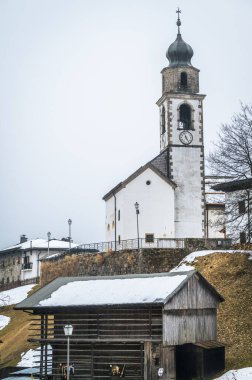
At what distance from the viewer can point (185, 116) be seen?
7169 centimetres

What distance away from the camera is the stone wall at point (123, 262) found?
2267 inches

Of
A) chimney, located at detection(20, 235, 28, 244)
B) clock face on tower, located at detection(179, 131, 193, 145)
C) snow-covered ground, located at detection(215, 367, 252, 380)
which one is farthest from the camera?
chimney, located at detection(20, 235, 28, 244)

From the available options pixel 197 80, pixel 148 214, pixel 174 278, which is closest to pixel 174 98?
pixel 197 80

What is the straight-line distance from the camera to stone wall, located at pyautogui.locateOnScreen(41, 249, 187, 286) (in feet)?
189

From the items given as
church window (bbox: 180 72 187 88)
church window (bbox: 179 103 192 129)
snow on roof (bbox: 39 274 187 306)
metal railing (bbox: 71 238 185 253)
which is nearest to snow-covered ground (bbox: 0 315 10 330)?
metal railing (bbox: 71 238 185 253)

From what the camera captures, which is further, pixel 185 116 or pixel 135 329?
pixel 185 116

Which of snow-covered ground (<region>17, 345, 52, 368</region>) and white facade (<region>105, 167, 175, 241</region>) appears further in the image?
white facade (<region>105, 167, 175, 241</region>)

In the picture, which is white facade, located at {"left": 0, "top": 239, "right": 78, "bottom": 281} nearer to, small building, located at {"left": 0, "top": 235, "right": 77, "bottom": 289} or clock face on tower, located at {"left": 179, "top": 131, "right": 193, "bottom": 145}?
small building, located at {"left": 0, "top": 235, "right": 77, "bottom": 289}

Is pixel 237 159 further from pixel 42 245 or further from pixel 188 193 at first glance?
pixel 42 245

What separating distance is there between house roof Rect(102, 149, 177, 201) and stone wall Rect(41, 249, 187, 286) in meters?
8.55

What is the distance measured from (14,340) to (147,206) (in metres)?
20.3

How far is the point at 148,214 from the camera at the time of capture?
67562mm

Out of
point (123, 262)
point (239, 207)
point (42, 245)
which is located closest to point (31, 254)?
point (42, 245)

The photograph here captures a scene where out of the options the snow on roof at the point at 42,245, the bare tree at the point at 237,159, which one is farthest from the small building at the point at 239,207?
the snow on roof at the point at 42,245
